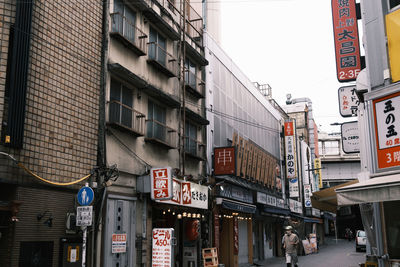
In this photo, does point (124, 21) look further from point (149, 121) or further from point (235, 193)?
point (235, 193)

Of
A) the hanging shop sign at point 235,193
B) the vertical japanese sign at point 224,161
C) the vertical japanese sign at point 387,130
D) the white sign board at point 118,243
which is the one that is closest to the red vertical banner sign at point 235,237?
the hanging shop sign at point 235,193

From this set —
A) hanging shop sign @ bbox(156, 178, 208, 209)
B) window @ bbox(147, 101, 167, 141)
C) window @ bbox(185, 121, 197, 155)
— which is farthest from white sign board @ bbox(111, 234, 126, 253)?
window @ bbox(185, 121, 197, 155)

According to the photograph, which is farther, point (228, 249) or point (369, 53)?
point (228, 249)

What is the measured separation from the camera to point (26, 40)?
11.7 meters

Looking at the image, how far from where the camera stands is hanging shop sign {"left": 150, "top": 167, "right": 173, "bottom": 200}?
53.5ft

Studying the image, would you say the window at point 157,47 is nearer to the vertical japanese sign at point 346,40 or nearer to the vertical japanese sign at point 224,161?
the vertical japanese sign at point 224,161

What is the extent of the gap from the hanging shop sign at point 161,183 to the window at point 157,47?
18.0 feet

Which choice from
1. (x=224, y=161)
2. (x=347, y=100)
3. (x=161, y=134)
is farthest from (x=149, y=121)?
(x=347, y=100)

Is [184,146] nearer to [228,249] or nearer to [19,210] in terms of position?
[228,249]

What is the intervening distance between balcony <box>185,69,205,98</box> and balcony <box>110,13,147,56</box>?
4.36 metres

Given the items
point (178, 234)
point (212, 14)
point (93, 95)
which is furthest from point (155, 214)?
point (212, 14)

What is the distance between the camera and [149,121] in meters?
18.5

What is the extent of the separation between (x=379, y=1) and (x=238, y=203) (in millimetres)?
16333

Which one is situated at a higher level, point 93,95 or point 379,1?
point 379,1
